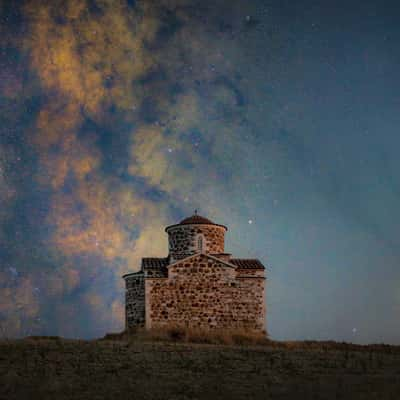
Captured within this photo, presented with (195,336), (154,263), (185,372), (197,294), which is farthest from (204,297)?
(185,372)

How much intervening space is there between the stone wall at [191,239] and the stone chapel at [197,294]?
51.5 inches

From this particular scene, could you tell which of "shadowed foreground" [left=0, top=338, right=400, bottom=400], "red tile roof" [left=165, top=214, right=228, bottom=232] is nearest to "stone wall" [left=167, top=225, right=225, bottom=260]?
"red tile roof" [left=165, top=214, right=228, bottom=232]

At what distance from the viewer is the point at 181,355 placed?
1070 inches

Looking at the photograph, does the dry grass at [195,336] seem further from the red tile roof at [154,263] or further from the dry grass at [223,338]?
the red tile roof at [154,263]

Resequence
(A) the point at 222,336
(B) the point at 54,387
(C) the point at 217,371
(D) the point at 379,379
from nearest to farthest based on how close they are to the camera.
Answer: (B) the point at 54,387 → (D) the point at 379,379 → (C) the point at 217,371 → (A) the point at 222,336

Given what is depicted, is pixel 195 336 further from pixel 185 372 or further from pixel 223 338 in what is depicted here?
pixel 185 372

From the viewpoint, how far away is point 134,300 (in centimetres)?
3966

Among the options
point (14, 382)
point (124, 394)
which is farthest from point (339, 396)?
point (14, 382)

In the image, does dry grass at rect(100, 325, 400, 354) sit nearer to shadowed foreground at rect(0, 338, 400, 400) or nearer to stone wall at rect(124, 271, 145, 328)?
stone wall at rect(124, 271, 145, 328)

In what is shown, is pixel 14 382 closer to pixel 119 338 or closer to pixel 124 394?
pixel 124 394

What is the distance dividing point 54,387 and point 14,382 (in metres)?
1.74

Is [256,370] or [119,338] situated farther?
[119,338]

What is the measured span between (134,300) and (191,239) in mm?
5387

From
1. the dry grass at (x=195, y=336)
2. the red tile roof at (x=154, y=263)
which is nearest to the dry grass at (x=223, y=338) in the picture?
the dry grass at (x=195, y=336)
